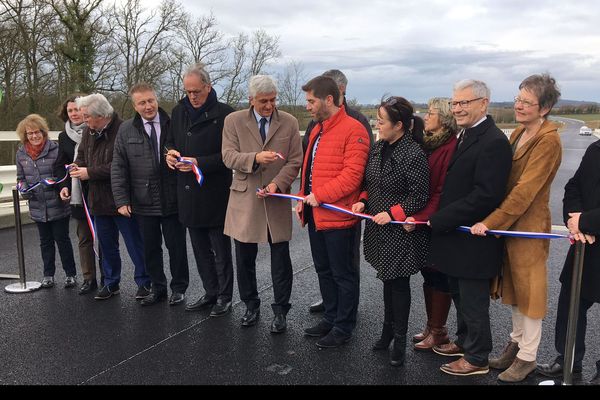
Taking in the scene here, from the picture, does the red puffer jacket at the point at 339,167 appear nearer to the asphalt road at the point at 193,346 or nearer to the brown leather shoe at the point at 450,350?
the asphalt road at the point at 193,346

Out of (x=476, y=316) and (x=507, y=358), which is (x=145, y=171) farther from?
(x=507, y=358)

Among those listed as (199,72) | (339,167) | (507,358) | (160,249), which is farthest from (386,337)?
(199,72)

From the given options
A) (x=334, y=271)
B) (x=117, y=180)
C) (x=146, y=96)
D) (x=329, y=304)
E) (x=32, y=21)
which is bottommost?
(x=329, y=304)

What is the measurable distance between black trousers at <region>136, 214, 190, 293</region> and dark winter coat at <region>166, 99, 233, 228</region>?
0.32 metres

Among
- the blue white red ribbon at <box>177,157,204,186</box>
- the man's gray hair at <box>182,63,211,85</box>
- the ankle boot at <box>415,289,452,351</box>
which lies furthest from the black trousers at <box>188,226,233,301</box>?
the ankle boot at <box>415,289,452,351</box>

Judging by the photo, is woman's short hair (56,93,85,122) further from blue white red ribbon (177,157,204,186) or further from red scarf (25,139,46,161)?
blue white red ribbon (177,157,204,186)

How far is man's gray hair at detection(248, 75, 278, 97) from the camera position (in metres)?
4.29

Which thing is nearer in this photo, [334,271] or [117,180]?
[334,271]

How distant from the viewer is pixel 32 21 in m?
23.0

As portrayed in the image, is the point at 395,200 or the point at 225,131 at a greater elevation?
the point at 225,131

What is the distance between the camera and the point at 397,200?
12.4 ft
